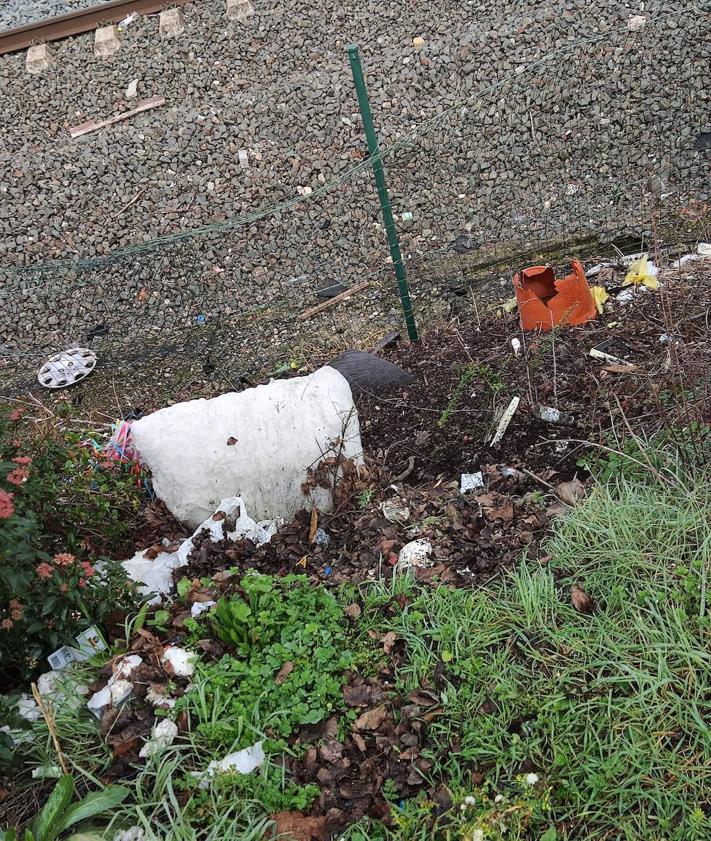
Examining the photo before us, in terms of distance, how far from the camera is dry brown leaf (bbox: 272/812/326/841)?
2.34 m

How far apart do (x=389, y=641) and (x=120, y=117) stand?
6.04m

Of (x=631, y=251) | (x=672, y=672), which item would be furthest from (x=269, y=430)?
(x=631, y=251)

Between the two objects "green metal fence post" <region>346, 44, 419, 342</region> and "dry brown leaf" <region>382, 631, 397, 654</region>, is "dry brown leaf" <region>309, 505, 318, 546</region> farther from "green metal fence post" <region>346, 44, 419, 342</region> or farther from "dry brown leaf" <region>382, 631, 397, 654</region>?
"green metal fence post" <region>346, 44, 419, 342</region>

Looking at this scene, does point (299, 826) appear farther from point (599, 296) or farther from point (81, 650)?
point (599, 296)

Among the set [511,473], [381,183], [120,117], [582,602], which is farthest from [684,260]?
[120,117]

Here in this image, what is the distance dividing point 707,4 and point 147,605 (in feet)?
20.8

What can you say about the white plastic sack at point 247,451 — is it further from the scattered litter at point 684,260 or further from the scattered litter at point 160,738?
the scattered litter at point 684,260

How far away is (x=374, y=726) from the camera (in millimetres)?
2586

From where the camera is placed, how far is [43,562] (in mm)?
2756

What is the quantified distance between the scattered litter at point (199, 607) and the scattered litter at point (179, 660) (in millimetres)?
192

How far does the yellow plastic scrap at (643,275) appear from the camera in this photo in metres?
5.06

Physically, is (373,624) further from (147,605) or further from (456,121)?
(456,121)

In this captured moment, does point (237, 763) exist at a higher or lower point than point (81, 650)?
lower

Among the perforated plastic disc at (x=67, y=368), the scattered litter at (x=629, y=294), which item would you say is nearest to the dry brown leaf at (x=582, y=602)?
the scattered litter at (x=629, y=294)
